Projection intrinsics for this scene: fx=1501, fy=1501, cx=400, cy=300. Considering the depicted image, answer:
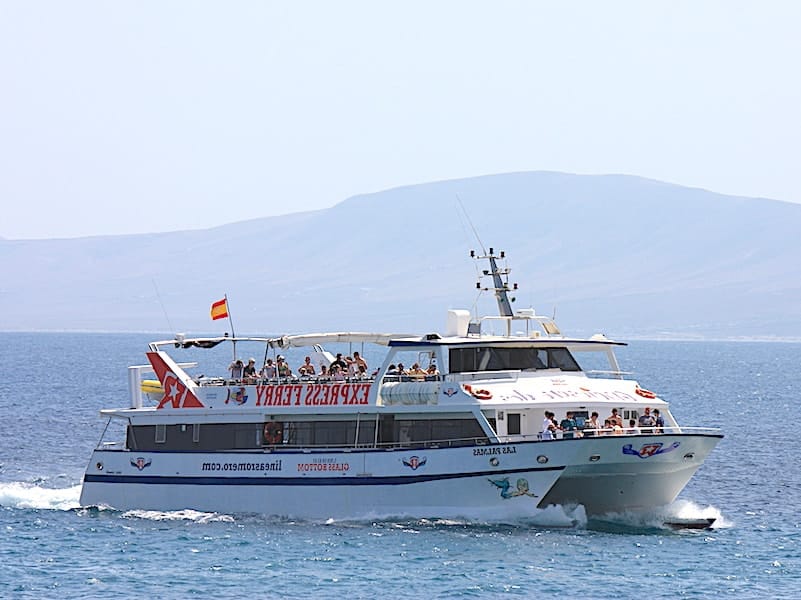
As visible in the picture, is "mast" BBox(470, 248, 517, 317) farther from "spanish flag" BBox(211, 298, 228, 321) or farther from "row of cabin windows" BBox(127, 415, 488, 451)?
"spanish flag" BBox(211, 298, 228, 321)

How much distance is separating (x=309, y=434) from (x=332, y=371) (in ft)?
5.98

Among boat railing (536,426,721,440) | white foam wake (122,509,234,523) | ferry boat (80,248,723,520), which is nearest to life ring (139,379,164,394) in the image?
ferry boat (80,248,723,520)

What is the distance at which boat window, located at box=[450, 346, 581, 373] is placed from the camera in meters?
36.7

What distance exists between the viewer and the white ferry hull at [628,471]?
34406mm

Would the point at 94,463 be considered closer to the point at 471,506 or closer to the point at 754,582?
the point at 471,506

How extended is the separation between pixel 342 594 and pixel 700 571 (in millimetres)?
7626

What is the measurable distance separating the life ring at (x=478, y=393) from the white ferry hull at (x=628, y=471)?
8.34ft

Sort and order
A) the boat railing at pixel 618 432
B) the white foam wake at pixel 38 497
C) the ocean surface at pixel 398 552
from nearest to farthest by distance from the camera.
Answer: the ocean surface at pixel 398 552 → the boat railing at pixel 618 432 → the white foam wake at pixel 38 497

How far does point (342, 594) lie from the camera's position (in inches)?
1148

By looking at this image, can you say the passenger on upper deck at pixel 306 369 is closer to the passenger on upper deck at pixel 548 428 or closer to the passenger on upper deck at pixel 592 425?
the passenger on upper deck at pixel 548 428

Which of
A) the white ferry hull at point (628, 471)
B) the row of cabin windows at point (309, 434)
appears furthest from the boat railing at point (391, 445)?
the white ferry hull at point (628, 471)

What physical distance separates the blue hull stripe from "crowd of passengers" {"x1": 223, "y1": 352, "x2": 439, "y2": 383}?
2.61 meters

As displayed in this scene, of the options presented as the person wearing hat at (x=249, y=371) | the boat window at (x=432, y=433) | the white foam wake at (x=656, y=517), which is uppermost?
the person wearing hat at (x=249, y=371)

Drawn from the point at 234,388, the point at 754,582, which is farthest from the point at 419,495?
the point at 754,582
